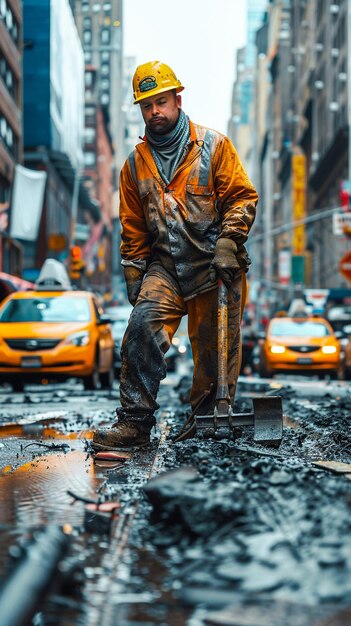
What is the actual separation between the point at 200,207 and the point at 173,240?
0.85 feet

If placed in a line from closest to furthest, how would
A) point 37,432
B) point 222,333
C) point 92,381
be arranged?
point 222,333
point 37,432
point 92,381

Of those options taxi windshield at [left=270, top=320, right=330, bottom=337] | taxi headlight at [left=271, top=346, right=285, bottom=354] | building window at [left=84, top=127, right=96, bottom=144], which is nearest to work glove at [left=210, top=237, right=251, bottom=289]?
taxi headlight at [left=271, top=346, right=285, bottom=354]

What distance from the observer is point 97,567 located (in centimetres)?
315

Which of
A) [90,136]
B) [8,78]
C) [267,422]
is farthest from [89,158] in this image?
[267,422]

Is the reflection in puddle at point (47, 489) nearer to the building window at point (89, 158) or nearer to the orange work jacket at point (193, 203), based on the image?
the orange work jacket at point (193, 203)

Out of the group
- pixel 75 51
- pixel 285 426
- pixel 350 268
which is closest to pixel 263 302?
pixel 75 51

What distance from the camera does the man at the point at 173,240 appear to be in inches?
248

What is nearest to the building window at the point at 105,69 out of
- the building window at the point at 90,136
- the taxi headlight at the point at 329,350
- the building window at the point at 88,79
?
the building window at the point at 88,79

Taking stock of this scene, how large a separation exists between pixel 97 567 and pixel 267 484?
100 cm

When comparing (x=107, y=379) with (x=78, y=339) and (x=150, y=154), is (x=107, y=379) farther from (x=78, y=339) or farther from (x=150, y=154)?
(x=150, y=154)

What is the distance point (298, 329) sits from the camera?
25469mm

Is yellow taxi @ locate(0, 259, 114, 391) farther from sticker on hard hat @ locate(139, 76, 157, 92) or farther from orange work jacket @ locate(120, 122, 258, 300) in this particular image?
sticker on hard hat @ locate(139, 76, 157, 92)

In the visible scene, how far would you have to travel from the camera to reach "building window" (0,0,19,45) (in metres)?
43.8

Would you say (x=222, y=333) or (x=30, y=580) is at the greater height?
(x=222, y=333)
